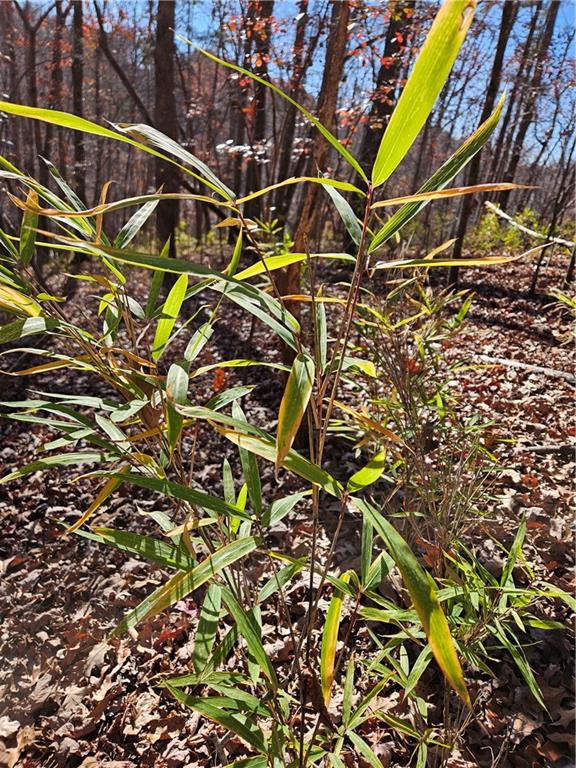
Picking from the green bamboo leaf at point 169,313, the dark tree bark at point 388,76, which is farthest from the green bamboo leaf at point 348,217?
the dark tree bark at point 388,76

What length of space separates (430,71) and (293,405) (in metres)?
0.36

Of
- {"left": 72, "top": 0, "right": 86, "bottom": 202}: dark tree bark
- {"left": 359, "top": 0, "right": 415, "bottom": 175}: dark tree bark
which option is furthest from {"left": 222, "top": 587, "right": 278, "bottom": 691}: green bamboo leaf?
{"left": 72, "top": 0, "right": 86, "bottom": 202}: dark tree bark

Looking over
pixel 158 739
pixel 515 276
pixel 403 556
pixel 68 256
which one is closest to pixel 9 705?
pixel 158 739

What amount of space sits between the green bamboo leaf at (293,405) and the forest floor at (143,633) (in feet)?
2.71

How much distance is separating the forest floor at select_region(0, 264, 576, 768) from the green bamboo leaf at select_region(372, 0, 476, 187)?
1155 mm

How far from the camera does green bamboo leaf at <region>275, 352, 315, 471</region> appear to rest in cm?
57

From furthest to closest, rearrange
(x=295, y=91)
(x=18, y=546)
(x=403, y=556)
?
1. (x=295, y=91)
2. (x=18, y=546)
3. (x=403, y=556)

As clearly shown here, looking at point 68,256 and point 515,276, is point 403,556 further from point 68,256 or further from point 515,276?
point 68,256

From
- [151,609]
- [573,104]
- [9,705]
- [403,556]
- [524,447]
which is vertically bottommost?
[9,705]

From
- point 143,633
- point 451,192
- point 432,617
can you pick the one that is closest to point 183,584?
point 432,617

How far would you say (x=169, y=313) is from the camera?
2.84ft

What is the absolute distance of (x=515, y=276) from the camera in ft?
21.8

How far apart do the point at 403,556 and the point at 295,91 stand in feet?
19.1

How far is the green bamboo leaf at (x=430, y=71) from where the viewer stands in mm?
457
